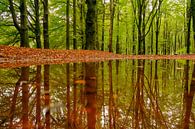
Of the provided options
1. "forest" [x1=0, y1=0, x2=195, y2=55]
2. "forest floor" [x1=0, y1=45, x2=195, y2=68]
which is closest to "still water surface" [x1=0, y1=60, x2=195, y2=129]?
"forest floor" [x1=0, y1=45, x2=195, y2=68]

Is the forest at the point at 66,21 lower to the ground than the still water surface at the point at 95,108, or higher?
higher

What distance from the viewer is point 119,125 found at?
2.90m

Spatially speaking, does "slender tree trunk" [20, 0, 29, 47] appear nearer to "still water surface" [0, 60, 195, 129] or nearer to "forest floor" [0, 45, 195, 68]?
"forest floor" [0, 45, 195, 68]

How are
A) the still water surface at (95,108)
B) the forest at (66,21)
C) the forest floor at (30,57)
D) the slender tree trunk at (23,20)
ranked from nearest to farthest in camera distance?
the still water surface at (95,108)
the forest floor at (30,57)
the slender tree trunk at (23,20)
the forest at (66,21)

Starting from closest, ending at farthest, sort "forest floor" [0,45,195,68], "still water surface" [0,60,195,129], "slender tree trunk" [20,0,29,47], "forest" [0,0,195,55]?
"still water surface" [0,60,195,129] < "forest floor" [0,45,195,68] < "slender tree trunk" [20,0,29,47] < "forest" [0,0,195,55]

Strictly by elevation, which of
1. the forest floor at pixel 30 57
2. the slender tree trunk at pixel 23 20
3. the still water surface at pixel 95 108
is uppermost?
the slender tree trunk at pixel 23 20

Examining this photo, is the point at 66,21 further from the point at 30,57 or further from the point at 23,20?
the point at 30,57

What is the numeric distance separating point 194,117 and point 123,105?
990 mm

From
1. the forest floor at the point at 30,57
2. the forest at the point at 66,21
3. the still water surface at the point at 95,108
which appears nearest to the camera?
the still water surface at the point at 95,108

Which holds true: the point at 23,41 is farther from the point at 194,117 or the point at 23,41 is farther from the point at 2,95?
the point at 194,117

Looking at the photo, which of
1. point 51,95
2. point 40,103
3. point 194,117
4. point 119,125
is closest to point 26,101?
point 40,103

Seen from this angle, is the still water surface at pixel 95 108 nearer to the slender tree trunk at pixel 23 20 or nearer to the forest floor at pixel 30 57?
the forest floor at pixel 30 57

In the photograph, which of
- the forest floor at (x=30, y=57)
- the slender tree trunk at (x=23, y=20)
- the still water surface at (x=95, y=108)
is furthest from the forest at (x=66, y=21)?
the still water surface at (x=95, y=108)

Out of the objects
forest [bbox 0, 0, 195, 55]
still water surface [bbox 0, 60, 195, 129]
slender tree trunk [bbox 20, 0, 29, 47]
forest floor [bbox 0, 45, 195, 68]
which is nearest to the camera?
still water surface [bbox 0, 60, 195, 129]
